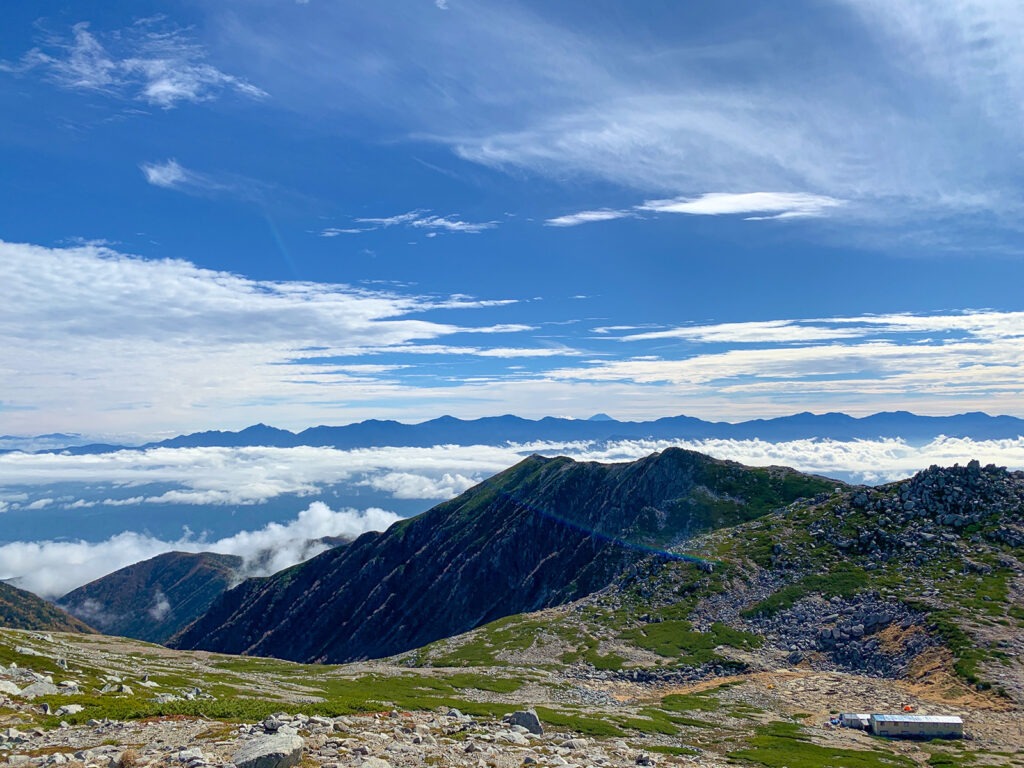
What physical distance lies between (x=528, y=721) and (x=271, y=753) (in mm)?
21962

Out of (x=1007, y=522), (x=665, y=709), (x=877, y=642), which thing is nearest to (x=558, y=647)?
(x=665, y=709)

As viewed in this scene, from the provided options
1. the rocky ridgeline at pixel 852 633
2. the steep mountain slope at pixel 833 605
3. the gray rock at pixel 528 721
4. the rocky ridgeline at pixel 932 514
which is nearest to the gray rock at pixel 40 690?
the gray rock at pixel 528 721

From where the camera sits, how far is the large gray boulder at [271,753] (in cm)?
2311

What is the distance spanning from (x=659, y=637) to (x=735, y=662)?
1670 cm

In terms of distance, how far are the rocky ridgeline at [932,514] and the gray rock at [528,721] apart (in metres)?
107

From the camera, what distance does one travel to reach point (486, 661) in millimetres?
112125

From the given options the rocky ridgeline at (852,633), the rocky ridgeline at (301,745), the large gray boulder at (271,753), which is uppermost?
the large gray boulder at (271,753)

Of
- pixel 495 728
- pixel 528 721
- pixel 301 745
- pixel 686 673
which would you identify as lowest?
pixel 686 673

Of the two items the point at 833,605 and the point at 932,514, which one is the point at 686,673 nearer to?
the point at 833,605

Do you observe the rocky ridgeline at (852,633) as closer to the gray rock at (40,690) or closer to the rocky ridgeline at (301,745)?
the rocky ridgeline at (301,745)

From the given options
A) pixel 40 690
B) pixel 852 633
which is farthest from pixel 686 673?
pixel 40 690

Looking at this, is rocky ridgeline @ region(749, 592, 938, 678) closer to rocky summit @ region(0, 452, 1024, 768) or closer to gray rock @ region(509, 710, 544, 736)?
rocky summit @ region(0, 452, 1024, 768)

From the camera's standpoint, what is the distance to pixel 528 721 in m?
40.7

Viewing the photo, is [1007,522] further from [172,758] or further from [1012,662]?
[172,758]
